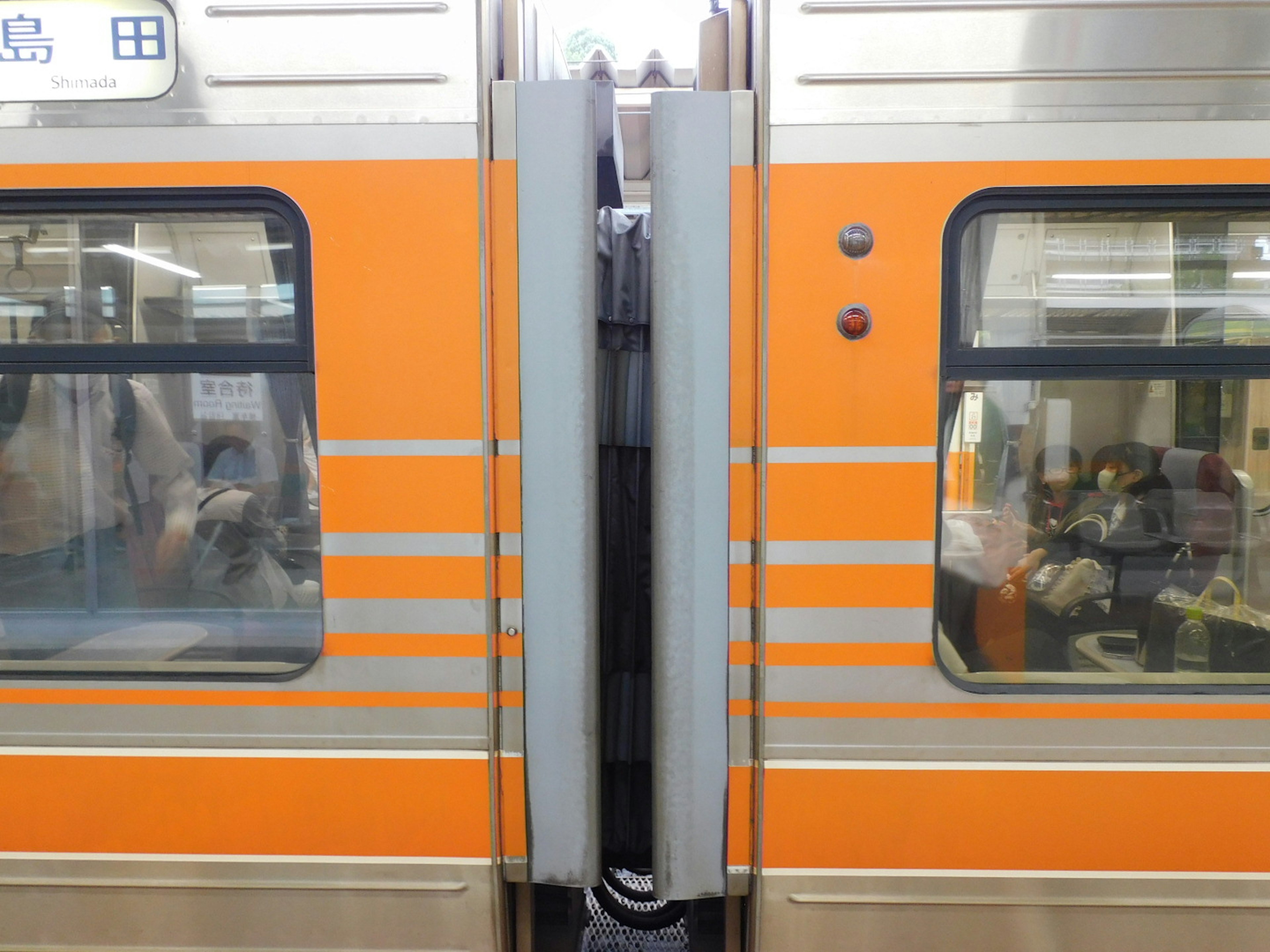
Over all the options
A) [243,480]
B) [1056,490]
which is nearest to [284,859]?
[243,480]

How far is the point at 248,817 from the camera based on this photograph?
210 cm

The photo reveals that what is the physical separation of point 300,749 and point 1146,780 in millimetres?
2100

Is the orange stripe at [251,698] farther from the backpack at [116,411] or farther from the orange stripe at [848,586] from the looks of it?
the orange stripe at [848,586]

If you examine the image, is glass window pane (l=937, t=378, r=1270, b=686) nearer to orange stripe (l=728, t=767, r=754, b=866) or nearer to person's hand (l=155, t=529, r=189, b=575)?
Result: orange stripe (l=728, t=767, r=754, b=866)

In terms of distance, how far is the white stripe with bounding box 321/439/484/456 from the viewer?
202 centimetres

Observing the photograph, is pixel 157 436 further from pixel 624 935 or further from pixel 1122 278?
pixel 1122 278

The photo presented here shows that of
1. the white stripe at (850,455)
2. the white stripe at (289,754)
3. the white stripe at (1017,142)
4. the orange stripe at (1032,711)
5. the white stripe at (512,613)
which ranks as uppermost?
the white stripe at (1017,142)

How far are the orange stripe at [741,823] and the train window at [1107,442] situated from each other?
60cm

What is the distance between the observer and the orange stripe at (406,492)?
202cm

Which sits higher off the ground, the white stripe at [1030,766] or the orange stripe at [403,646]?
the orange stripe at [403,646]

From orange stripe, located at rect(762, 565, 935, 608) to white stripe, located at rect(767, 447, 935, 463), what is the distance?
→ 0.26 meters

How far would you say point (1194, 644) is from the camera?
6.91 feet

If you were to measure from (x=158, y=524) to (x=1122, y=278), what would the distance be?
2477 millimetres

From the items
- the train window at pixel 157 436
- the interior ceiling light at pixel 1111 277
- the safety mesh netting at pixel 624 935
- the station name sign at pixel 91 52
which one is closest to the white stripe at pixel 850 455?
the interior ceiling light at pixel 1111 277
